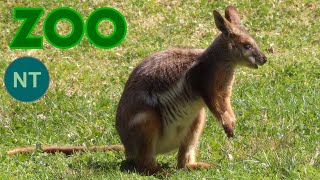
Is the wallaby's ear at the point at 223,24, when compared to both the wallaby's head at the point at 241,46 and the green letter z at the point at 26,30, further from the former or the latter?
the green letter z at the point at 26,30

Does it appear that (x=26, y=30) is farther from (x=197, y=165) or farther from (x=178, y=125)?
(x=197, y=165)

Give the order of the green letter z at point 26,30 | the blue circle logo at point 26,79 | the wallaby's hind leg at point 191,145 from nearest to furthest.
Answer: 1. the wallaby's hind leg at point 191,145
2. the blue circle logo at point 26,79
3. the green letter z at point 26,30

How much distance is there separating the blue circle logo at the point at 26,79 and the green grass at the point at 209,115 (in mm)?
112

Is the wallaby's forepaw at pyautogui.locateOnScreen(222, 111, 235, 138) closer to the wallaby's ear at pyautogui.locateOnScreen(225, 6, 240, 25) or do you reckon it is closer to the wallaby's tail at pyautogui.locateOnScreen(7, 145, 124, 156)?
the wallaby's ear at pyautogui.locateOnScreen(225, 6, 240, 25)

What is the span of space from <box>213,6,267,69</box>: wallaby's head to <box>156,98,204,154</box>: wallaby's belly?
1.88ft

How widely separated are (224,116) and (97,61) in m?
4.57

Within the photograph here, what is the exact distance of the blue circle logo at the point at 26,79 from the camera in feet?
31.8

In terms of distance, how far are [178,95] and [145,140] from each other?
1.73ft

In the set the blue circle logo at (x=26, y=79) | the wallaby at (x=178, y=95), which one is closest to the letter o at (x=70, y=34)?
the blue circle logo at (x=26, y=79)

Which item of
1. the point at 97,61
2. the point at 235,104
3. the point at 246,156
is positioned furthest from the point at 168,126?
the point at 97,61

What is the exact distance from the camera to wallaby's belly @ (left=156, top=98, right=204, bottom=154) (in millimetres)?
6968

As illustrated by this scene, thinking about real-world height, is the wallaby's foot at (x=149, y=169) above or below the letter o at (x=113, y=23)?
below

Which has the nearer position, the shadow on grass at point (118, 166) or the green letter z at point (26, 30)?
the shadow on grass at point (118, 166)

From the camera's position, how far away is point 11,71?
35.1ft
